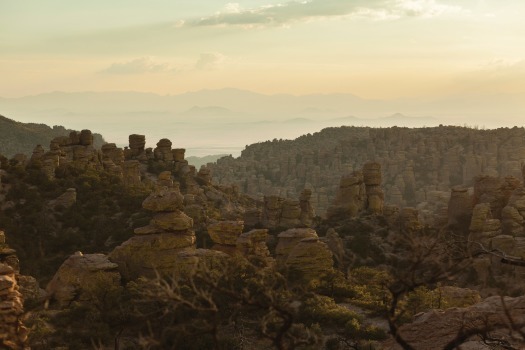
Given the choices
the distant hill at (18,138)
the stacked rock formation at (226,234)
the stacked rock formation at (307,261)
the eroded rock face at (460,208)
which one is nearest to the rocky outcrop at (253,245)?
the stacked rock formation at (226,234)

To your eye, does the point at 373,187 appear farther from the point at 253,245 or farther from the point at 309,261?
the point at 309,261

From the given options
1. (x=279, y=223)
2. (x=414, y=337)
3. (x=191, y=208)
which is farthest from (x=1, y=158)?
(x=414, y=337)

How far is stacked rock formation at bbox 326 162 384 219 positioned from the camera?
73.6 metres

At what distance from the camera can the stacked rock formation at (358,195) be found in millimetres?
73562

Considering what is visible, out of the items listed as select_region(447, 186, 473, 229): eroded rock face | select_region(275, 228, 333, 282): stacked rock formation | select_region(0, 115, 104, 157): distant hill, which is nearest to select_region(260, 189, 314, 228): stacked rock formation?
select_region(447, 186, 473, 229): eroded rock face

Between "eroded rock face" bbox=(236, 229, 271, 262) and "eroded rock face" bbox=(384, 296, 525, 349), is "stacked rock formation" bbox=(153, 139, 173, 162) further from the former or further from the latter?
"eroded rock face" bbox=(384, 296, 525, 349)

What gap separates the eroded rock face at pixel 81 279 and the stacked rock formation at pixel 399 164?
86.7m

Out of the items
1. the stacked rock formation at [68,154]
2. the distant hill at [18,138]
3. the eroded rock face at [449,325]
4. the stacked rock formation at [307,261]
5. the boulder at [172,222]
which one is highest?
the distant hill at [18,138]

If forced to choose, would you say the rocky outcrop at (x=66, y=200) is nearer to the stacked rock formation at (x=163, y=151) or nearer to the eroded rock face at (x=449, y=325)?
the stacked rock formation at (x=163, y=151)

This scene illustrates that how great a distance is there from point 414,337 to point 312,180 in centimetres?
12597

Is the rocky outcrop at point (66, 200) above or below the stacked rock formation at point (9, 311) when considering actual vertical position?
above

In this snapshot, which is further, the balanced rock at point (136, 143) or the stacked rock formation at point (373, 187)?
the balanced rock at point (136, 143)

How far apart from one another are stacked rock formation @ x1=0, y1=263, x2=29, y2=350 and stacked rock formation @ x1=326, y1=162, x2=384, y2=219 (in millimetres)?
52926

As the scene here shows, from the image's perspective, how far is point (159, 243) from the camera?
4069 cm
